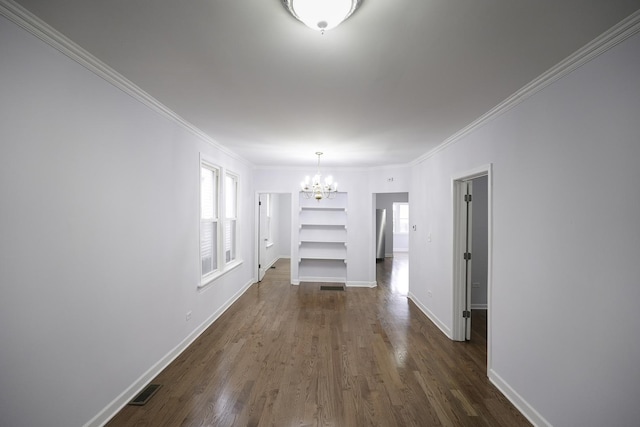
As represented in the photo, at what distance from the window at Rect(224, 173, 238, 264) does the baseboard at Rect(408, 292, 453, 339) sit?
11.4 ft

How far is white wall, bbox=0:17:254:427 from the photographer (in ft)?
4.76

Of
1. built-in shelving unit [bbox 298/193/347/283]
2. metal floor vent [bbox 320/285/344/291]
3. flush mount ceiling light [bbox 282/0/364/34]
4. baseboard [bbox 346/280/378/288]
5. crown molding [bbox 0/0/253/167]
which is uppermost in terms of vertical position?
crown molding [bbox 0/0/253/167]

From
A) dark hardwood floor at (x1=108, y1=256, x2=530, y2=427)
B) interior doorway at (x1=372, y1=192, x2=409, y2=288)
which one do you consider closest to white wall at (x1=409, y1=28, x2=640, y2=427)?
dark hardwood floor at (x1=108, y1=256, x2=530, y2=427)

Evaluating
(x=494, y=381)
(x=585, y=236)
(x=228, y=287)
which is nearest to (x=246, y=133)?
(x=228, y=287)

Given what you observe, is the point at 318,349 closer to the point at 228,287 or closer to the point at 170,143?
the point at 228,287

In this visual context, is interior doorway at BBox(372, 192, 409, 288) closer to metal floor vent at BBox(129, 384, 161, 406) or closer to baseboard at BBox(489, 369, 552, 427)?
baseboard at BBox(489, 369, 552, 427)

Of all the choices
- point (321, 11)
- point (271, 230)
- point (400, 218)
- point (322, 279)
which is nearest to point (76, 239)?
point (321, 11)

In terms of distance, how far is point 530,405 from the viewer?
2172 mm

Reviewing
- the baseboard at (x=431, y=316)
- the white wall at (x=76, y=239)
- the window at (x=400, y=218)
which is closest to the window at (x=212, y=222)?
the white wall at (x=76, y=239)

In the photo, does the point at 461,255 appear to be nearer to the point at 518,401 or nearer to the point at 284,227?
the point at 518,401

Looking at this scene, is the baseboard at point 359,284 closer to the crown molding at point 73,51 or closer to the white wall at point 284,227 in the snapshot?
the white wall at point 284,227

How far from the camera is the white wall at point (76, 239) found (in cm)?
145

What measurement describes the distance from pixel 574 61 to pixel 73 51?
315cm

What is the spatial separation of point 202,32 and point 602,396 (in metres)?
3.08
